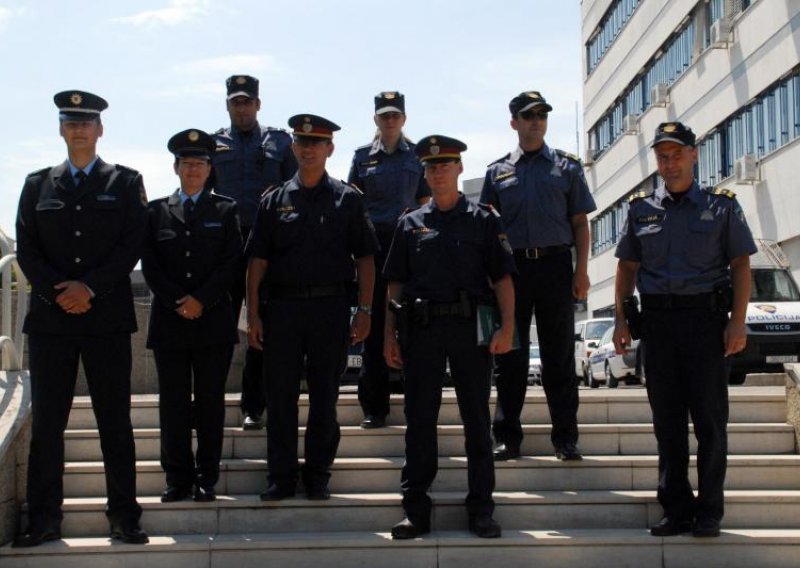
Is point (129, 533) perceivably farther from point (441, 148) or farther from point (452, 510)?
point (441, 148)

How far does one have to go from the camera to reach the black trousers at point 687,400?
614 centimetres

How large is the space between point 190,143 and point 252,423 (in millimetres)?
1910

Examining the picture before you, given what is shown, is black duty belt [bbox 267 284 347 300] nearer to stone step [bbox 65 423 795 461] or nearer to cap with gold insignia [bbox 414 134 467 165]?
cap with gold insignia [bbox 414 134 467 165]

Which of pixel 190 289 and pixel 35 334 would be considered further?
pixel 190 289

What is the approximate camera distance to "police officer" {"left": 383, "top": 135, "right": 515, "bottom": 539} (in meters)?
6.26

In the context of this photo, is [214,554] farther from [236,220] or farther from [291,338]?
[236,220]

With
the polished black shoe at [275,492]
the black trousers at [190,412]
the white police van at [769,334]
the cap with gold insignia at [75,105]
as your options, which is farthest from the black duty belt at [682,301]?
the white police van at [769,334]

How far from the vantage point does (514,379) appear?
701 centimetres

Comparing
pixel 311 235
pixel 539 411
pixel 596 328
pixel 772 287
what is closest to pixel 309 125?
pixel 311 235

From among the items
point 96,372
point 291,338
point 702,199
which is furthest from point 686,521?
point 96,372

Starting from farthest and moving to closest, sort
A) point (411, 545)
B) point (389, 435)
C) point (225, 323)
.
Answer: point (389, 435) < point (225, 323) < point (411, 545)

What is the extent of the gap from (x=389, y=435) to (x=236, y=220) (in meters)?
1.74

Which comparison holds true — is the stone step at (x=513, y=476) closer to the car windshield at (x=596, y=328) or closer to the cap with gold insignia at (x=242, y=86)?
the cap with gold insignia at (x=242, y=86)

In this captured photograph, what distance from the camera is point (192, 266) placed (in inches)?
261
